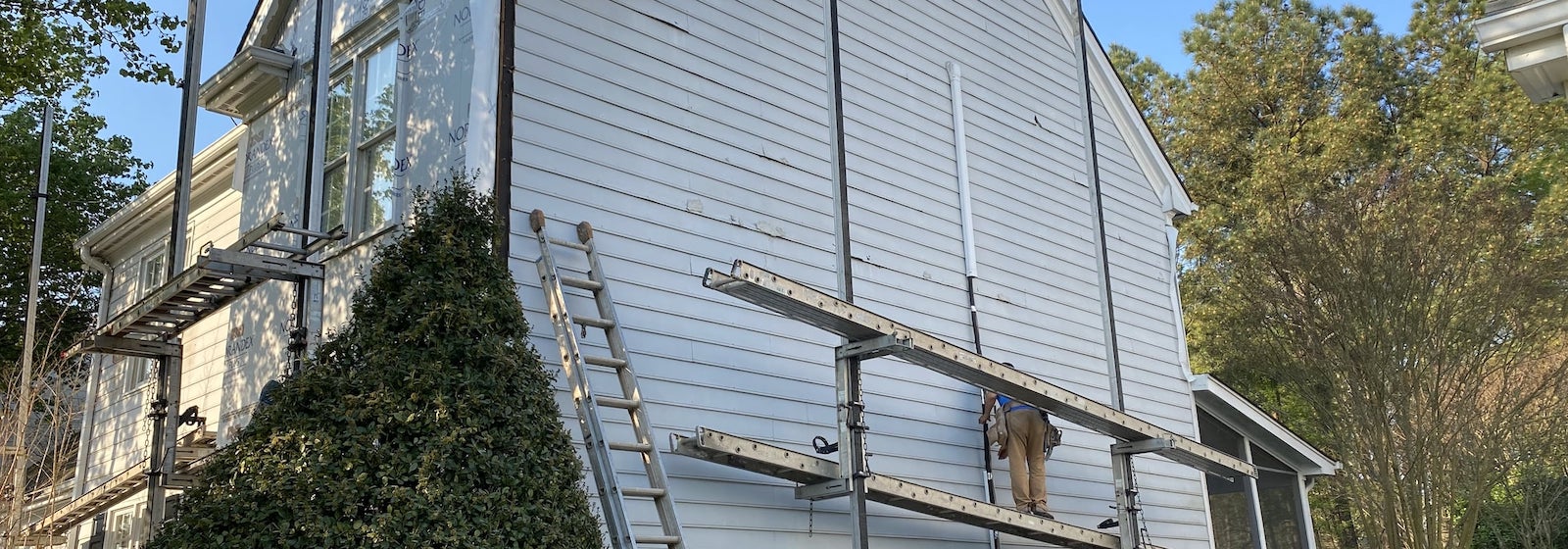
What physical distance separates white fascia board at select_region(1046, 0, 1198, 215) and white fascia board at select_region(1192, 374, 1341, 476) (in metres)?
2.12

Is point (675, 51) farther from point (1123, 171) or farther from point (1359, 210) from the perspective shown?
point (1359, 210)

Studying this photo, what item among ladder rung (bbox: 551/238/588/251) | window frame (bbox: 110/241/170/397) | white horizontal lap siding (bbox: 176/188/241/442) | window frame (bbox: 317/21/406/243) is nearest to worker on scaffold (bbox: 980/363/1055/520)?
ladder rung (bbox: 551/238/588/251)

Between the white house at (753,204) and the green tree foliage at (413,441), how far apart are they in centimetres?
110

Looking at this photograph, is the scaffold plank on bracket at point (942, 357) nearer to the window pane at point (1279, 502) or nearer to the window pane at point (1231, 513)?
the window pane at point (1231, 513)

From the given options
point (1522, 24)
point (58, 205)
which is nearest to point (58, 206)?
point (58, 205)

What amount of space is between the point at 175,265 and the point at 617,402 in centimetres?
Result: 399

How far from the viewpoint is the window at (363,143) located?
28.6 ft

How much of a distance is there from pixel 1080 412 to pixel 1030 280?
2.73m

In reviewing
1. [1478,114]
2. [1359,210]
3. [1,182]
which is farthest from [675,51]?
[1478,114]

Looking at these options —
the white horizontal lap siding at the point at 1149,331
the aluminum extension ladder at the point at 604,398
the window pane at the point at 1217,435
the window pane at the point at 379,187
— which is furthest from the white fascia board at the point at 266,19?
the window pane at the point at 1217,435

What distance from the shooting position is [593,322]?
24.7ft

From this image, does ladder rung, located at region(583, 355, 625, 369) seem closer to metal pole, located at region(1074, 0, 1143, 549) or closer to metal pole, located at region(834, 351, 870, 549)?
metal pole, located at region(834, 351, 870, 549)

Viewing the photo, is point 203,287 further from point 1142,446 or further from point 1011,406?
point 1142,446

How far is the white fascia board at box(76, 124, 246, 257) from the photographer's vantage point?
38.0ft
